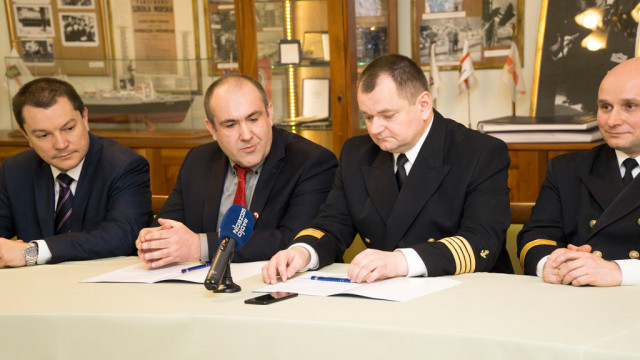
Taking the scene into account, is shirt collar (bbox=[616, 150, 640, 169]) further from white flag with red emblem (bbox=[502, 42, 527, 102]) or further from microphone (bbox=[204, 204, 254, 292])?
white flag with red emblem (bbox=[502, 42, 527, 102])

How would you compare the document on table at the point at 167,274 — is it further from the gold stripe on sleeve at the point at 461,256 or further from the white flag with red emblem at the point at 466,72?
the white flag with red emblem at the point at 466,72

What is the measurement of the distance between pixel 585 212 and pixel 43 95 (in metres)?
2.13

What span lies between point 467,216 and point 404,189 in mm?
235

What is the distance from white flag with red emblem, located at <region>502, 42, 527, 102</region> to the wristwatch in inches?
109

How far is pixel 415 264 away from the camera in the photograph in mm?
2092

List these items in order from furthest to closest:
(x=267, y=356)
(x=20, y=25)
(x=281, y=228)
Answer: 1. (x=20, y=25)
2. (x=281, y=228)
3. (x=267, y=356)

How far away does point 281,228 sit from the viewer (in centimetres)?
273

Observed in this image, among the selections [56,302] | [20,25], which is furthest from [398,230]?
[20,25]

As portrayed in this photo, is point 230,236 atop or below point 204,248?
atop

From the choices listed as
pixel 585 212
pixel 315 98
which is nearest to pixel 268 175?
pixel 585 212

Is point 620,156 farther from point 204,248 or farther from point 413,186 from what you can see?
point 204,248

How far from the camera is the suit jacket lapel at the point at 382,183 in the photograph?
2.52 m

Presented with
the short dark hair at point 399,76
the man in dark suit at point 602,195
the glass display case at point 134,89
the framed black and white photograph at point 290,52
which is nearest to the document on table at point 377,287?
the man in dark suit at point 602,195

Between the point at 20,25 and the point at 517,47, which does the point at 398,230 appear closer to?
the point at 517,47
